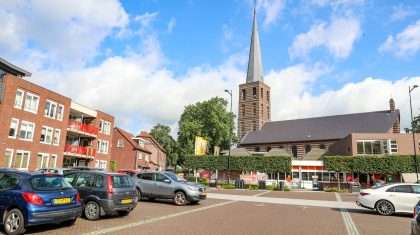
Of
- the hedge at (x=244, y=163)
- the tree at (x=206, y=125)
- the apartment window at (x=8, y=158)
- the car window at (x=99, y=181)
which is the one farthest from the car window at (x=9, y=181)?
the tree at (x=206, y=125)

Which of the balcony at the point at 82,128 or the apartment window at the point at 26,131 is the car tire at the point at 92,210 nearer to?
the apartment window at the point at 26,131

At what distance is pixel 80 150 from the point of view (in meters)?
35.5

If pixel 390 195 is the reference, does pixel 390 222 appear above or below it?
below

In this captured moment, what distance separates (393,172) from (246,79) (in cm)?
5008

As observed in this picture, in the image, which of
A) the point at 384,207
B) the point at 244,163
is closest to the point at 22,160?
the point at 384,207

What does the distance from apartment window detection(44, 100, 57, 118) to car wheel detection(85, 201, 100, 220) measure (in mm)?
22622

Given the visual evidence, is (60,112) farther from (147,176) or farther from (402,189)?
(402,189)

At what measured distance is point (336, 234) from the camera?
9.66 meters

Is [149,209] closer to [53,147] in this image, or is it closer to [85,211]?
[85,211]

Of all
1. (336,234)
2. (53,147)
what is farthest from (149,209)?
(53,147)

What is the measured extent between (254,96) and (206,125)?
918 inches

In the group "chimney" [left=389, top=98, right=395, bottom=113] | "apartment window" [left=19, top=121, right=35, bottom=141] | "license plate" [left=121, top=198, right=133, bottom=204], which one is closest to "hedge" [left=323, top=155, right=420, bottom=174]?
"chimney" [left=389, top=98, right=395, bottom=113]

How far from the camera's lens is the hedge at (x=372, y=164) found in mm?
37000

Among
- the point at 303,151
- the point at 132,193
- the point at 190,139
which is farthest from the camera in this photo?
the point at 303,151
